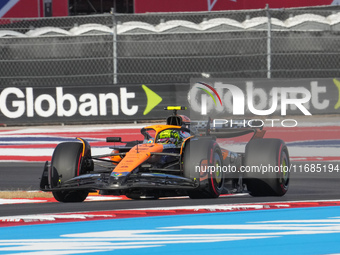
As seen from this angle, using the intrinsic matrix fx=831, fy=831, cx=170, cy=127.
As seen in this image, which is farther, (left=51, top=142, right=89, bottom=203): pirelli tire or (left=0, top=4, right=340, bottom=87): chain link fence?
(left=0, top=4, right=340, bottom=87): chain link fence

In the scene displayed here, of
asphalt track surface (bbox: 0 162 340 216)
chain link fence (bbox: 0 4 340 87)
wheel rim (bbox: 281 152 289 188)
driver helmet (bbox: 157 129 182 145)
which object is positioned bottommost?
asphalt track surface (bbox: 0 162 340 216)

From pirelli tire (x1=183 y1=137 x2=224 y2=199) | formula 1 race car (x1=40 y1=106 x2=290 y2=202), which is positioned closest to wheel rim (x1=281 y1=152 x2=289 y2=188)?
formula 1 race car (x1=40 y1=106 x2=290 y2=202)

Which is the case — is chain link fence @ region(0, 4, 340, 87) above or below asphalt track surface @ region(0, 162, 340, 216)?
above

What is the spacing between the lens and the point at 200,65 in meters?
18.7

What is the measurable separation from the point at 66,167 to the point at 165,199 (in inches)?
45.6

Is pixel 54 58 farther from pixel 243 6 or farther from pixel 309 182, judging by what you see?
pixel 309 182

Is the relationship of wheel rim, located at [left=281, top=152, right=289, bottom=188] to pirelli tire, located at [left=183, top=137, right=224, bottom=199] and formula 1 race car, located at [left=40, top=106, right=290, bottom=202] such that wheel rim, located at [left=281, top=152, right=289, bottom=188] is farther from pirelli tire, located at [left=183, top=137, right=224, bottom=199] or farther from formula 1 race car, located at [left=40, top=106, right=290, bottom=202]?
pirelli tire, located at [left=183, top=137, right=224, bottom=199]

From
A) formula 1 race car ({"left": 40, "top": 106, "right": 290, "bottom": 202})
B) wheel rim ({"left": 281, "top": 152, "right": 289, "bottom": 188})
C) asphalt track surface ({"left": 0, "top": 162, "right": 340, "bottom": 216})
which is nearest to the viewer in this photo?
asphalt track surface ({"left": 0, "top": 162, "right": 340, "bottom": 216})

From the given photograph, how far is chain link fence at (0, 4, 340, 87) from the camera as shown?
60.3ft

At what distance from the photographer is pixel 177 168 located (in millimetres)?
9164

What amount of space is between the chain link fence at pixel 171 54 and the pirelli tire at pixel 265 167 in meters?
9.08

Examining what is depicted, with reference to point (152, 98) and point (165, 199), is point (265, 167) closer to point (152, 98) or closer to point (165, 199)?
point (165, 199)

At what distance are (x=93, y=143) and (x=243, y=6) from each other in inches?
370

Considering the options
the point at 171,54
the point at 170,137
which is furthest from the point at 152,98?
the point at 170,137
